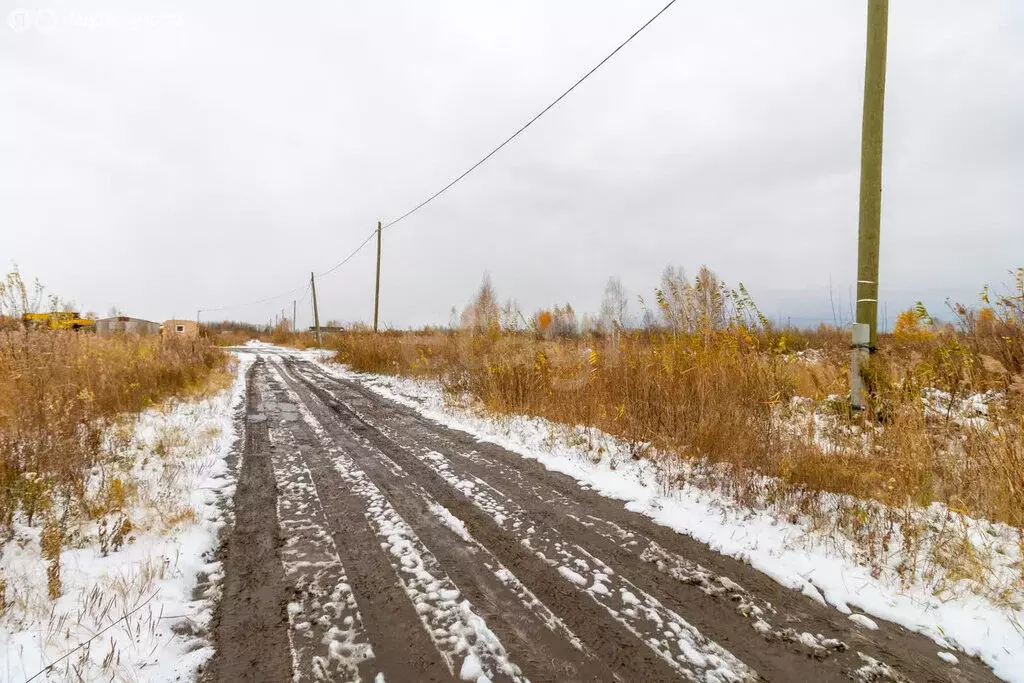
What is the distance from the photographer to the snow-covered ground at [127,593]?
2018mm

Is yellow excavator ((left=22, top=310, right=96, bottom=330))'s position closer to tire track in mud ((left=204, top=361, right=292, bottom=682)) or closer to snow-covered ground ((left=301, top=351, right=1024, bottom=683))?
tire track in mud ((left=204, top=361, right=292, bottom=682))

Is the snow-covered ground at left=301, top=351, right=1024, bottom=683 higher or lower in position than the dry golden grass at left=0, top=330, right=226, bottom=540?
lower

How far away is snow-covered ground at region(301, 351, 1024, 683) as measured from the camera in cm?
225

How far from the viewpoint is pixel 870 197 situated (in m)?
4.88

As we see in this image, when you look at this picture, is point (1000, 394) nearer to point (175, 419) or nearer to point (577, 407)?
point (577, 407)

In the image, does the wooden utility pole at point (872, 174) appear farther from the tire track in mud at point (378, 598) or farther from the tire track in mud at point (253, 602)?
the tire track in mud at point (253, 602)

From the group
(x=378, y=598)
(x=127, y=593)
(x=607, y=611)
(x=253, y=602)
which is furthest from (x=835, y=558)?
(x=127, y=593)

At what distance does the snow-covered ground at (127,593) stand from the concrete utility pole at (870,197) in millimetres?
6130

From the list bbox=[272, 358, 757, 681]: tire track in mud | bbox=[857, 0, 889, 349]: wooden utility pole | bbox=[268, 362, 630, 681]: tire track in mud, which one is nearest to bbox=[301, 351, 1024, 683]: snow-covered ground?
bbox=[272, 358, 757, 681]: tire track in mud

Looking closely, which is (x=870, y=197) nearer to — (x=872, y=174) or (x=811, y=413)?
(x=872, y=174)

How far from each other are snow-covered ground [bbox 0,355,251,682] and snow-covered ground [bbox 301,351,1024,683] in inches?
126

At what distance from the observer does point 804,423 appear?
5.00 meters

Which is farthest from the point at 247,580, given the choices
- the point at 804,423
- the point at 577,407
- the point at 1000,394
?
the point at 1000,394

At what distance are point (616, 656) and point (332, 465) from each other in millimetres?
3929
